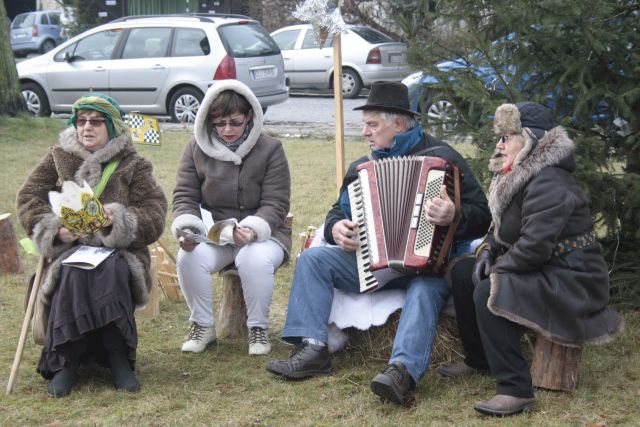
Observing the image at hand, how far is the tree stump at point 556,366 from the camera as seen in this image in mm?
4258

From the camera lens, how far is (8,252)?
268 inches

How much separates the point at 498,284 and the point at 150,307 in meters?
2.56

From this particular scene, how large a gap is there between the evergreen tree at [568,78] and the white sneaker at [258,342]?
1597 mm

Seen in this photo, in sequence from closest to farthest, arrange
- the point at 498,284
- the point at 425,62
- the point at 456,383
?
the point at 498,284 < the point at 456,383 < the point at 425,62

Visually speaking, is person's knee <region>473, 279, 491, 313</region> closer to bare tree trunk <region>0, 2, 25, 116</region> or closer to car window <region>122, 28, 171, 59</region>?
bare tree trunk <region>0, 2, 25, 116</region>

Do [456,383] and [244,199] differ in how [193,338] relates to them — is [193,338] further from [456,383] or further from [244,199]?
[456,383]

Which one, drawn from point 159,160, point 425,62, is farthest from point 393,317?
point 159,160

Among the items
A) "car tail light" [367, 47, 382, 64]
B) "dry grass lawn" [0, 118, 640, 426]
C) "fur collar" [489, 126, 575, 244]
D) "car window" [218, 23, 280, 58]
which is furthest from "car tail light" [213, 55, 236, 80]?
"fur collar" [489, 126, 575, 244]

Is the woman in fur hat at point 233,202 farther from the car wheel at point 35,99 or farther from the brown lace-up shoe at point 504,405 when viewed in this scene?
the car wheel at point 35,99

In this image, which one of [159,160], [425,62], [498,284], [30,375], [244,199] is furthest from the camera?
[159,160]

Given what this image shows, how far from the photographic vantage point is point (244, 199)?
5152 mm

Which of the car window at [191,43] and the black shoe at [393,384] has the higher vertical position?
the car window at [191,43]

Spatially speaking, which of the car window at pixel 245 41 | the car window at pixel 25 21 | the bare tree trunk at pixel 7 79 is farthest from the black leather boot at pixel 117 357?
the car window at pixel 25 21

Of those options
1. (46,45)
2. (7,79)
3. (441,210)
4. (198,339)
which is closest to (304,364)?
(198,339)
